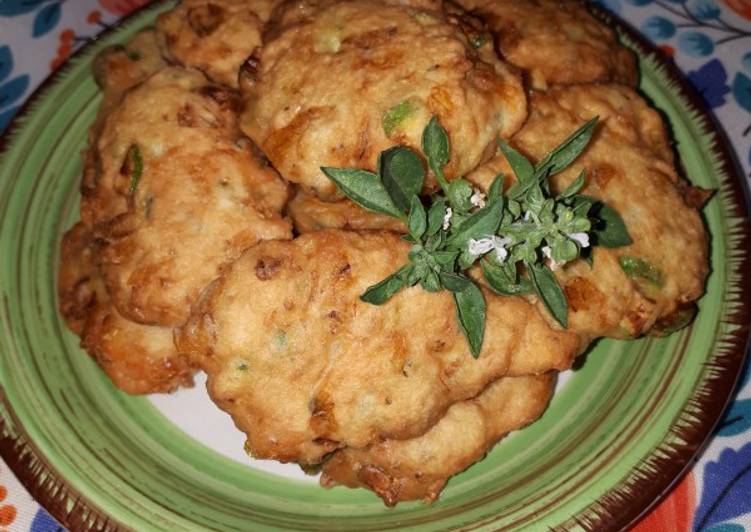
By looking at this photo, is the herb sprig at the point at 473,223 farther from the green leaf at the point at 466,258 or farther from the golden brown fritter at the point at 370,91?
the golden brown fritter at the point at 370,91

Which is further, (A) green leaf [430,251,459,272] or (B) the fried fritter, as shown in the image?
(B) the fried fritter

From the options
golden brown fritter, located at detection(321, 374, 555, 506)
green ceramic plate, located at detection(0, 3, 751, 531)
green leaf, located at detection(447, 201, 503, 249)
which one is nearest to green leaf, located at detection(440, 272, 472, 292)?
green leaf, located at detection(447, 201, 503, 249)

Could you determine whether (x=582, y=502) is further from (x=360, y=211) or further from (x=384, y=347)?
(x=360, y=211)

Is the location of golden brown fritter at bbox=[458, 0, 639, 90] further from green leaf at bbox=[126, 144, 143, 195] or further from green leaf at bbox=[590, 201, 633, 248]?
green leaf at bbox=[126, 144, 143, 195]

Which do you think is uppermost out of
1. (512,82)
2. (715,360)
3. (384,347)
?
(512,82)

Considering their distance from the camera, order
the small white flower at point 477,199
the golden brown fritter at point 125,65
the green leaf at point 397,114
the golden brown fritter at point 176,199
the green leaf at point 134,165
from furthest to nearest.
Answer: the golden brown fritter at point 125,65 < the green leaf at point 134,165 < the golden brown fritter at point 176,199 < the green leaf at point 397,114 < the small white flower at point 477,199

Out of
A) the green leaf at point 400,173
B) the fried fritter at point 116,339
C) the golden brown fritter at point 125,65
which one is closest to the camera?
the green leaf at point 400,173

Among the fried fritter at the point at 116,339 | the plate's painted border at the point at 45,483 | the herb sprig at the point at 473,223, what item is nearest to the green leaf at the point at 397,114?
the herb sprig at the point at 473,223

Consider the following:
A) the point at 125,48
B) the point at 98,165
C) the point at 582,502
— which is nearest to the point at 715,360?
the point at 582,502

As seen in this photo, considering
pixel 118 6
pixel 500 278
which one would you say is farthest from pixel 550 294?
pixel 118 6
